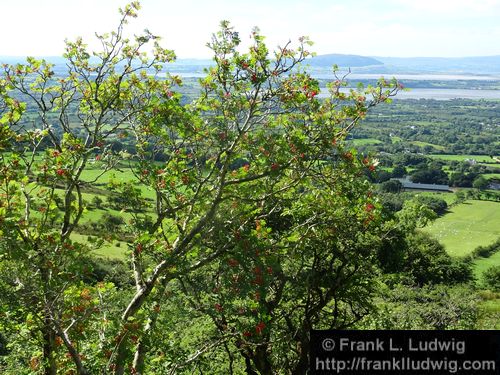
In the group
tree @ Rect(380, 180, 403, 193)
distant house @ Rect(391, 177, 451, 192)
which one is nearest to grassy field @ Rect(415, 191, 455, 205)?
distant house @ Rect(391, 177, 451, 192)

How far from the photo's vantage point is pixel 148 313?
8.88 metres

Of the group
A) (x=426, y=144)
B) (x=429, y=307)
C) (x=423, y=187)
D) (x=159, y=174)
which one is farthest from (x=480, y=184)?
(x=159, y=174)

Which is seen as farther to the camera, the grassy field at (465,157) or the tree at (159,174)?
the grassy field at (465,157)

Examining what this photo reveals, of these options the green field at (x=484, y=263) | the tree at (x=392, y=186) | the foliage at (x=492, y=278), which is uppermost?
the tree at (x=392, y=186)

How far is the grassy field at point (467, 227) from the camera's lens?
72750 millimetres

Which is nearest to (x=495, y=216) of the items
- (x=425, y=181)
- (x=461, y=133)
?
(x=425, y=181)

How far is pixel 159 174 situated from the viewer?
906cm

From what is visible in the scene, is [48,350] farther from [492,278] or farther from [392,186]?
[392,186]

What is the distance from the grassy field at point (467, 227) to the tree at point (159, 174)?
6602 centimetres

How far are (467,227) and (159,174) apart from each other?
3163 inches

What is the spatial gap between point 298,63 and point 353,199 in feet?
9.43

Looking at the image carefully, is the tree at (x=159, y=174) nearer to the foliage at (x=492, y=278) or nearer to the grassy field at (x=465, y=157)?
the foliage at (x=492, y=278)

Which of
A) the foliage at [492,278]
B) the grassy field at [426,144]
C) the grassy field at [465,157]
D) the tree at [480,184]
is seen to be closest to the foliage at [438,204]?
the tree at [480,184]

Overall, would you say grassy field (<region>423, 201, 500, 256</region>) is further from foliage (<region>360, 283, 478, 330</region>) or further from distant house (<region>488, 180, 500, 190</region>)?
foliage (<region>360, 283, 478, 330</region>)
